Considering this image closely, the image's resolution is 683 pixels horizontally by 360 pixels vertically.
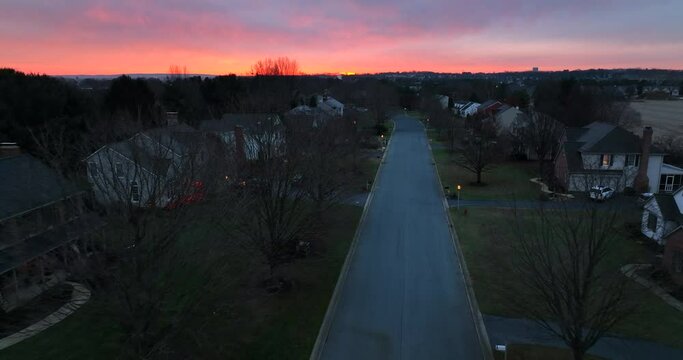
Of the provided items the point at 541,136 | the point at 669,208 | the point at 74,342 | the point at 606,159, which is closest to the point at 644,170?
the point at 606,159

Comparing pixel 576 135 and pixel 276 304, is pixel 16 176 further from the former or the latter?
pixel 576 135

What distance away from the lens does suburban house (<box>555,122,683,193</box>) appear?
3797 cm

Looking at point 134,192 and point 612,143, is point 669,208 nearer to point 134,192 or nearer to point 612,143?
point 612,143

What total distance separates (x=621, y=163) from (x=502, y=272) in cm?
2496

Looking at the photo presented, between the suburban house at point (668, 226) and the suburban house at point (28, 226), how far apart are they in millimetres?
25225

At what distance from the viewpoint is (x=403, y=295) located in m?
20.1

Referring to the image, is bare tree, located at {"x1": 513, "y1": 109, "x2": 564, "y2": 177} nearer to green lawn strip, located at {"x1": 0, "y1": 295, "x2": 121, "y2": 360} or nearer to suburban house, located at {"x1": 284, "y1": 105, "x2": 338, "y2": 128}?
suburban house, located at {"x1": 284, "y1": 105, "x2": 338, "y2": 128}

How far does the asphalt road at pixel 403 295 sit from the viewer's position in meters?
16.2

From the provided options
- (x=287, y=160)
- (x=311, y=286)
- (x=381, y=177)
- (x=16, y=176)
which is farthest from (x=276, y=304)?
(x=381, y=177)

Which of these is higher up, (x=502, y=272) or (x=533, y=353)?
(x=502, y=272)

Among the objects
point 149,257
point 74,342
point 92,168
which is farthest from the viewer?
point 74,342

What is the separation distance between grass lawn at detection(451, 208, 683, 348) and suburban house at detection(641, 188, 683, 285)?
127 cm

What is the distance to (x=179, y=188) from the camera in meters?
13.7

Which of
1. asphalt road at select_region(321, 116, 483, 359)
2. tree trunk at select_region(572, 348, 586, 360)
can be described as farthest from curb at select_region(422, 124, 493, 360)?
tree trunk at select_region(572, 348, 586, 360)
